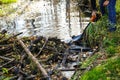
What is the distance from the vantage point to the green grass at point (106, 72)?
6855 millimetres

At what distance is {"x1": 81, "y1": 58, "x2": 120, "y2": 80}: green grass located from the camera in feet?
22.5

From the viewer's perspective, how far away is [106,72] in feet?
23.0

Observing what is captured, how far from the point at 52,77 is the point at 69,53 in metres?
2.70

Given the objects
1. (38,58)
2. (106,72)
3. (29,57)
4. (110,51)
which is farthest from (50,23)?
(106,72)

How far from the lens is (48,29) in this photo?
688 inches

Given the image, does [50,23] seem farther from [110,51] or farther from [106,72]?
[106,72]

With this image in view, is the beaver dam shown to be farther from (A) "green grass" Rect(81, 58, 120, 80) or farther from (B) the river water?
(B) the river water

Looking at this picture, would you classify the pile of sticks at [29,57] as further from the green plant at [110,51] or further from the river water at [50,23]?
the river water at [50,23]

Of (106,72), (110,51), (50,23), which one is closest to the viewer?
(106,72)

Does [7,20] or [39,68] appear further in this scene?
[7,20]

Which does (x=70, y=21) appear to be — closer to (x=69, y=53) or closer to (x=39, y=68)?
(x=69, y=53)

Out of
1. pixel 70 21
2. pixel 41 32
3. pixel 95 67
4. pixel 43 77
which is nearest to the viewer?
pixel 95 67

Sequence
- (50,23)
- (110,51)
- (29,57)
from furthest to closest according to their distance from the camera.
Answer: (50,23) < (29,57) < (110,51)

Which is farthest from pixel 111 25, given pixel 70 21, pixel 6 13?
pixel 6 13
